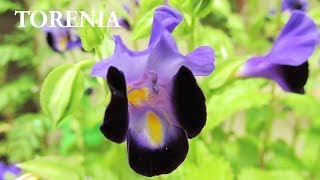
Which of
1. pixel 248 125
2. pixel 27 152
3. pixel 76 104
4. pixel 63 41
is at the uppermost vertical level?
pixel 76 104

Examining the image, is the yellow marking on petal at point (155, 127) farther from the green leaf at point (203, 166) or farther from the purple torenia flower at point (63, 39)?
the purple torenia flower at point (63, 39)

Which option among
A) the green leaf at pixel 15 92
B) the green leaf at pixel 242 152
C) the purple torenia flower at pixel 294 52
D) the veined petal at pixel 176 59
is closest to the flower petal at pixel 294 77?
the purple torenia flower at pixel 294 52

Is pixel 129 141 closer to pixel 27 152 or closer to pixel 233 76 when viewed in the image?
pixel 233 76

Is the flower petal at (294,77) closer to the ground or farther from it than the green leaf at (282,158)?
farther from it

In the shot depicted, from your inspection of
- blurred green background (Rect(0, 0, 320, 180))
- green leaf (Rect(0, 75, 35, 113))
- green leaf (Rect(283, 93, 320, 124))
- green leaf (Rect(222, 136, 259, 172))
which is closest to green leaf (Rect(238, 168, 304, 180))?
blurred green background (Rect(0, 0, 320, 180))

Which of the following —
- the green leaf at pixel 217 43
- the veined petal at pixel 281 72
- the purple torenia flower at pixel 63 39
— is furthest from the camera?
the purple torenia flower at pixel 63 39

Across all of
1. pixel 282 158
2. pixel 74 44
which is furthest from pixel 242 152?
pixel 74 44

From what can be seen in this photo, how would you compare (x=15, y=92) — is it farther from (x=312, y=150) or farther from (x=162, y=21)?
(x=162, y=21)

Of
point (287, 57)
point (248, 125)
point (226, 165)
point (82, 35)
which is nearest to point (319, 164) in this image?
point (248, 125)
